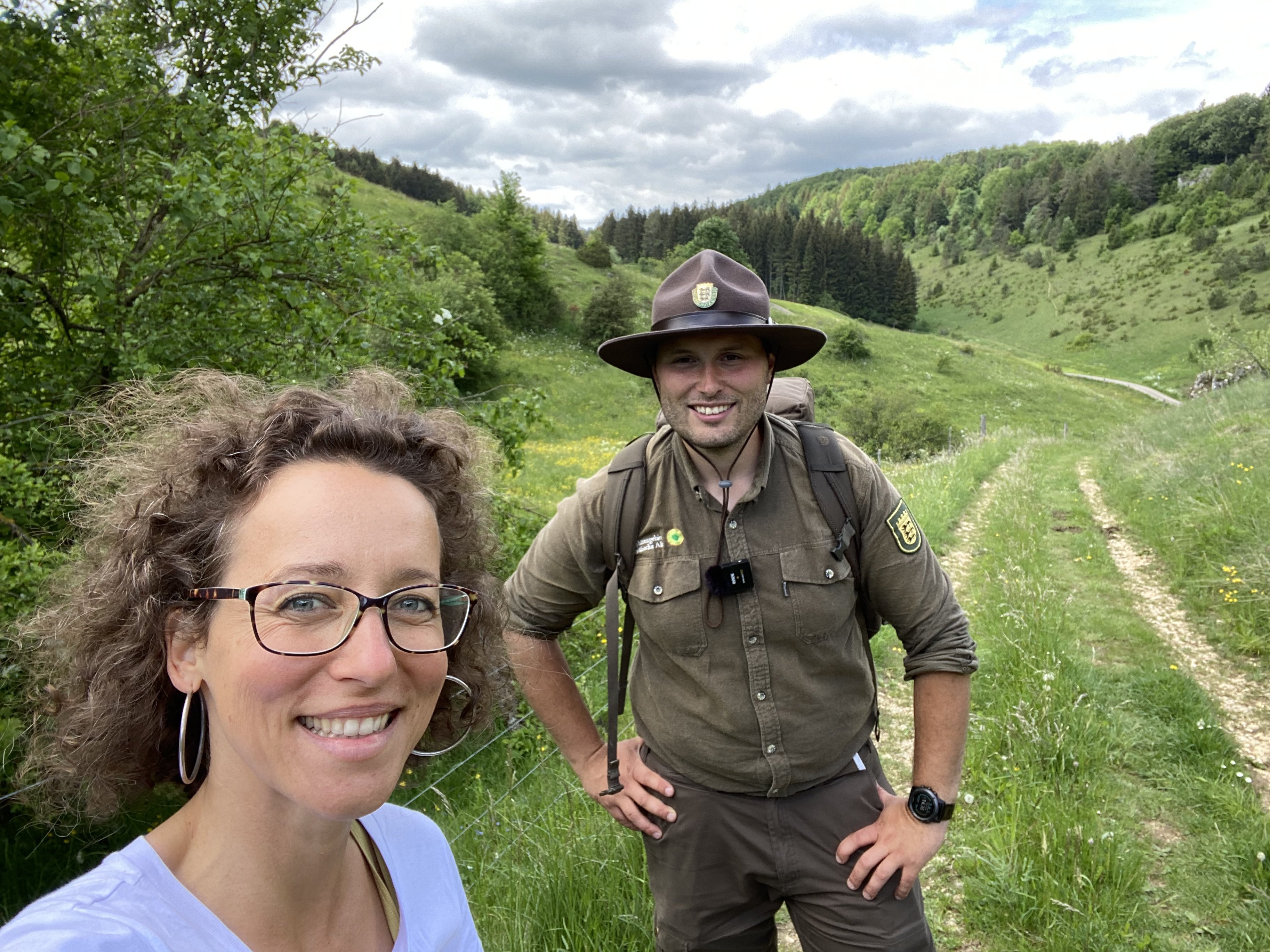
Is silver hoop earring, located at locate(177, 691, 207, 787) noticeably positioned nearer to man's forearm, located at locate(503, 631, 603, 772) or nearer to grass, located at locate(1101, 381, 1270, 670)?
man's forearm, located at locate(503, 631, 603, 772)

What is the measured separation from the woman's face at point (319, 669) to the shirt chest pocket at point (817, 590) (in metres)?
1.24

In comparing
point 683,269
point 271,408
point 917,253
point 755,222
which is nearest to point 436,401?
point 683,269

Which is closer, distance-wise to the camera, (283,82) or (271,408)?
(271,408)

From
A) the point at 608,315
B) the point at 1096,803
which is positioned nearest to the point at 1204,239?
the point at 608,315

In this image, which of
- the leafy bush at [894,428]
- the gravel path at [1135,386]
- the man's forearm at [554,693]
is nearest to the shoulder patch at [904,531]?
the man's forearm at [554,693]

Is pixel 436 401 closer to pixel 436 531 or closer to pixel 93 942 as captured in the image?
pixel 436 531

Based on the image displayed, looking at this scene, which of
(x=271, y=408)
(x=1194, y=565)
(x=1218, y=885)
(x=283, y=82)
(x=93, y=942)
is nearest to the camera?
(x=93, y=942)

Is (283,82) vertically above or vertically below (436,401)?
above

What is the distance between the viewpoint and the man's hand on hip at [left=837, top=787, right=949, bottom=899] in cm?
217

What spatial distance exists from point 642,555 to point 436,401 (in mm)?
4367

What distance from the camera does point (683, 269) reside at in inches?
101

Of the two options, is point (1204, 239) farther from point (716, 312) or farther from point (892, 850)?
point (892, 850)

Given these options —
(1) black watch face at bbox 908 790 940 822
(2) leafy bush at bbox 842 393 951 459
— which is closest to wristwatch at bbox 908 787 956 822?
(1) black watch face at bbox 908 790 940 822

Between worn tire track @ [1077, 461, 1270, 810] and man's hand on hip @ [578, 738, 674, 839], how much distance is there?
3742mm
